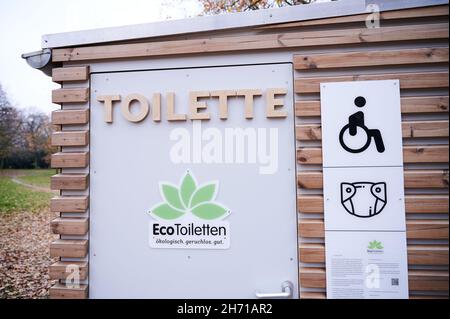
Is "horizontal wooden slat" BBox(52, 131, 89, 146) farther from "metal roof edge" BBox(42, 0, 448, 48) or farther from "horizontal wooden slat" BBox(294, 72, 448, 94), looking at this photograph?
"horizontal wooden slat" BBox(294, 72, 448, 94)

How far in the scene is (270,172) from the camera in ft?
6.81

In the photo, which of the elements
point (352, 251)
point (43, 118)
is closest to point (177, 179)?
point (352, 251)

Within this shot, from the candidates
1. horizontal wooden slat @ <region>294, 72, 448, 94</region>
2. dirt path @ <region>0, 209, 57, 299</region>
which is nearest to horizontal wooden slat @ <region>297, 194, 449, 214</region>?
horizontal wooden slat @ <region>294, 72, 448, 94</region>

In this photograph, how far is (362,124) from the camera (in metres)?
2.00

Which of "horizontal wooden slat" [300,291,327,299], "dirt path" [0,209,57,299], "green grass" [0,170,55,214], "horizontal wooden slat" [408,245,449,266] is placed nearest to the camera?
"horizontal wooden slat" [408,245,449,266]

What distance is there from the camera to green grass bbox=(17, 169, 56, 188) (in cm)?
1039

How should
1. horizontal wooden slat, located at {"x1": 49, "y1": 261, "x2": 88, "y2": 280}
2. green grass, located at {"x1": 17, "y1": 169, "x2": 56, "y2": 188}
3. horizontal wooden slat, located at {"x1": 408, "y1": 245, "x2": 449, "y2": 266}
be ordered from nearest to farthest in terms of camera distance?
horizontal wooden slat, located at {"x1": 408, "y1": 245, "x2": 449, "y2": 266} → horizontal wooden slat, located at {"x1": 49, "y1": 261, "x2": 88, "y2": 280} → green grass, located at {"x1": 17, "y1": 169, "x2": 56, "y2": 188}

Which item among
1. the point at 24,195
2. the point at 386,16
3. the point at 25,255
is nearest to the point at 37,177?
the point at 24,195

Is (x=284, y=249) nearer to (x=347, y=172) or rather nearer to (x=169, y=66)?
(x=347, y=172)

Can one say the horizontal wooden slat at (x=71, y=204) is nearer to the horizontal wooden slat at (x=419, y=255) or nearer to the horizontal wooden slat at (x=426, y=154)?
the horizontal wooden slat at (x=419, y=255)

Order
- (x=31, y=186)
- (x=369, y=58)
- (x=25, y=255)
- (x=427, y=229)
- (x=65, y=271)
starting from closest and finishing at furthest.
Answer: (x=427, y=229) → (x=369, y=58) → (x=65, y=271) → (x=25, y=255) → (x=31, y=186)

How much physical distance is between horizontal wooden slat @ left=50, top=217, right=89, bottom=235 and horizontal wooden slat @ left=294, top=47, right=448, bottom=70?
1906 mm

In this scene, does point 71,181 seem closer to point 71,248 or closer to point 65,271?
point 71,248

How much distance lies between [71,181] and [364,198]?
2.09 meters
